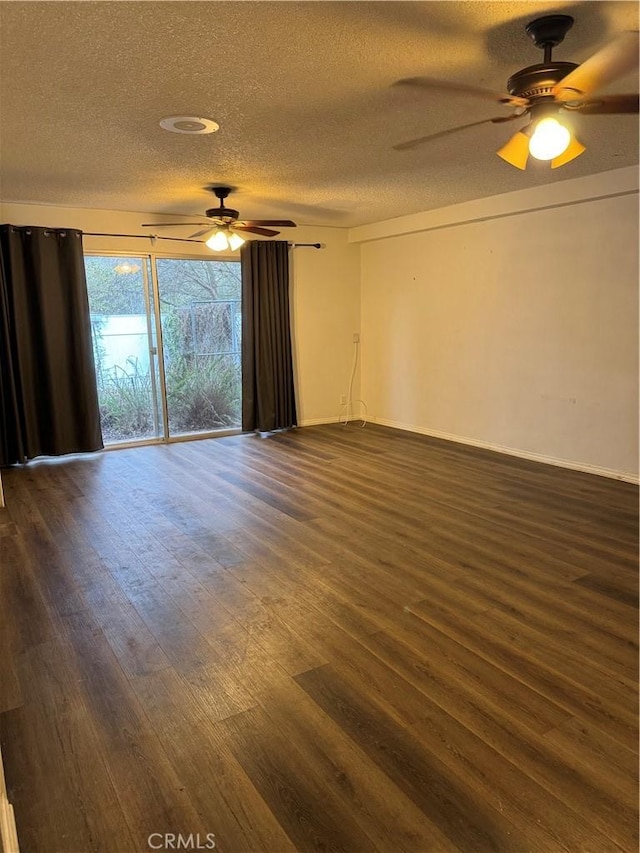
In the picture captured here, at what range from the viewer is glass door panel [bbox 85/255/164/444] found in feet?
19.1

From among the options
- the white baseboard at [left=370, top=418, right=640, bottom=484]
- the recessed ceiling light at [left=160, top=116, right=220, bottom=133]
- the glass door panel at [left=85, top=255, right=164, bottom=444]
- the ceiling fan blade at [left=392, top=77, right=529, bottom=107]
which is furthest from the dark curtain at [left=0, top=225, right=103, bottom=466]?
the ceiling fan blade at [left=392, top=77, right=529, bottom=107]

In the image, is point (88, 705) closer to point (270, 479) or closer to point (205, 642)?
point (205, 642)

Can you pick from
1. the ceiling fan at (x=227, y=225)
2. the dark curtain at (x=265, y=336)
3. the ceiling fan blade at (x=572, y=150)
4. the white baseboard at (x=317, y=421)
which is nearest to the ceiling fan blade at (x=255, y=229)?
the ceiling fan at (x=227, y=225)

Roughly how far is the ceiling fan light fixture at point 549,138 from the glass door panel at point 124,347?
4638 millimetres

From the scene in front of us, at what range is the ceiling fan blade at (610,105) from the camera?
2.14 m

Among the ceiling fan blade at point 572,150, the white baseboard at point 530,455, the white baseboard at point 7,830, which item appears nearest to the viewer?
the white baseboard at point 7,830

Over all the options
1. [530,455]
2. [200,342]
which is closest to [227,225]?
[200,342]

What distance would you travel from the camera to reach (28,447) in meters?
5.39

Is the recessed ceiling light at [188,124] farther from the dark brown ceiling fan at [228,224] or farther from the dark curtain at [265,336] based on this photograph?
the dark curtain at [265,336]

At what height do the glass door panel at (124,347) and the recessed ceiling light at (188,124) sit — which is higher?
the recessed ceiling light at (188,124)

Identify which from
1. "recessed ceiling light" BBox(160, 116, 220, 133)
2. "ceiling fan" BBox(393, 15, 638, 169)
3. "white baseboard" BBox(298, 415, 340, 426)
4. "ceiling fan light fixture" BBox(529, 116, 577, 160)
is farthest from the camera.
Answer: "white baseboard" BBox(298, 415, 340, 426)

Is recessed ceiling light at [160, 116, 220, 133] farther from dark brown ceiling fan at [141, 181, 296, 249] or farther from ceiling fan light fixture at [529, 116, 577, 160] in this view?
ceiling fan light fixture at [529, 116, 577, 160]

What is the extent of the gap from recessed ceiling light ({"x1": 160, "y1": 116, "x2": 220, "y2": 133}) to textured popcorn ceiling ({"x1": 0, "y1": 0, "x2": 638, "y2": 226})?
0.19 ft

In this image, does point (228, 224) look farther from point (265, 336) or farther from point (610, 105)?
point (610, 105)
